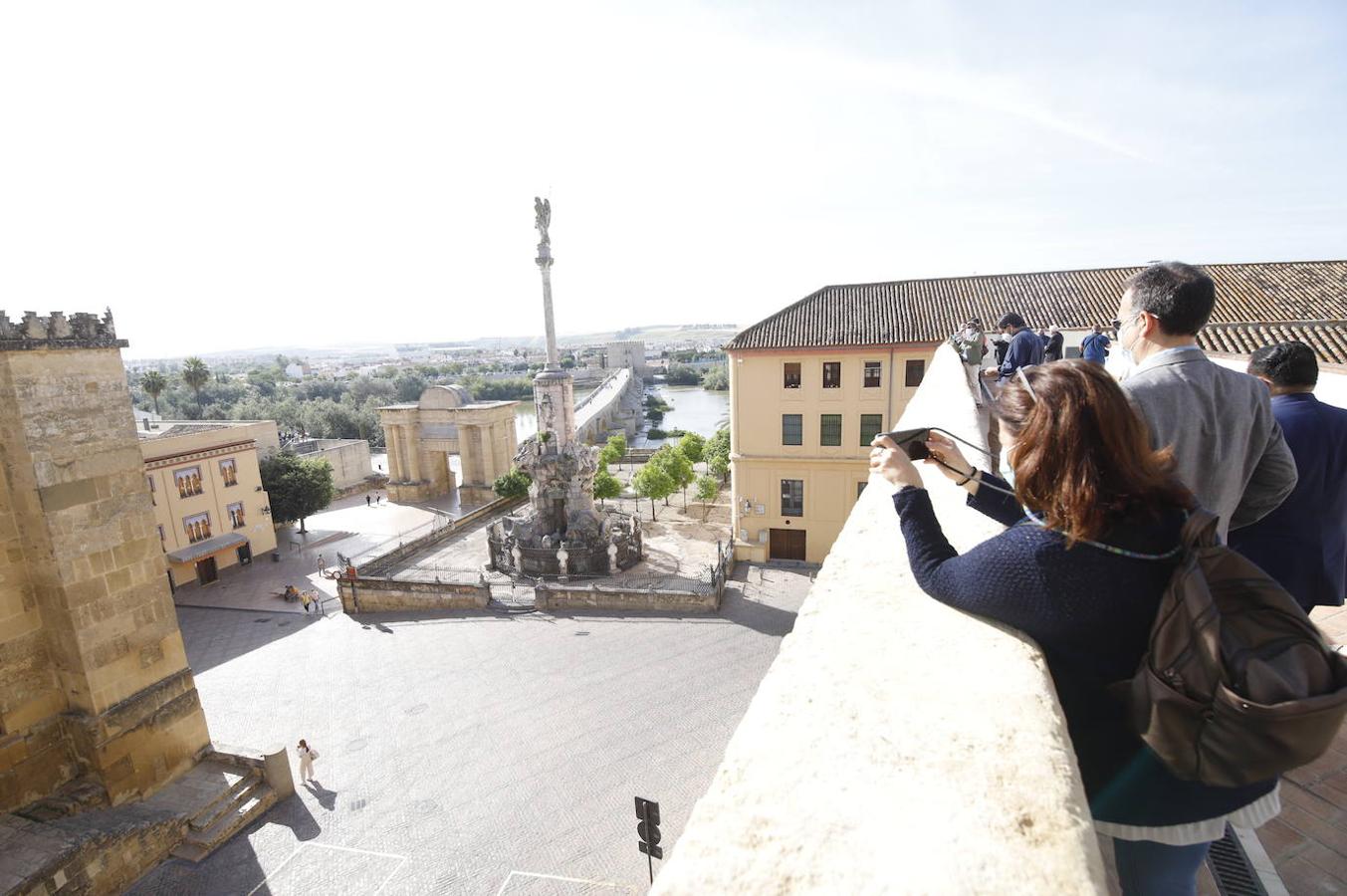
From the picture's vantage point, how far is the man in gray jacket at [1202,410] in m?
2.31

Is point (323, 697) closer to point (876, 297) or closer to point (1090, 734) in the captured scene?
point (1090, 734)

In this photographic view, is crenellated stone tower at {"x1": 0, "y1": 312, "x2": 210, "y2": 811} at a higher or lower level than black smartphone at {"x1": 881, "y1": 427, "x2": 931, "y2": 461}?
lower

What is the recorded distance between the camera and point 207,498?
76.9ft

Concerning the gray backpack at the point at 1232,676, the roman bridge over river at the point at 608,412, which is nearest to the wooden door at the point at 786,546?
the gray backpack at the point at 1232,676

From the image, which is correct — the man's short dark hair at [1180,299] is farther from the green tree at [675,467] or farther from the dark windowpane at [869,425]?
the green tree at [675,467]

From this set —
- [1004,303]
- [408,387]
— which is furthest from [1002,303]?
[408,387]

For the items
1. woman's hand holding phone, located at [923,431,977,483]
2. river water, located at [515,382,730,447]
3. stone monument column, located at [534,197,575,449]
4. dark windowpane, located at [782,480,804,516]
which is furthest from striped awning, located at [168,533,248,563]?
river water, located at [515,382,730,447]

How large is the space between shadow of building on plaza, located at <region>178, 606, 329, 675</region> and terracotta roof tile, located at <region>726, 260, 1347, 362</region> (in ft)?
49.6

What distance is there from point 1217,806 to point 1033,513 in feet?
3.16

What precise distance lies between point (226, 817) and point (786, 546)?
49.5 ft

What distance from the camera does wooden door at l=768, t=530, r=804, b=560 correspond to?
2002 centimetres

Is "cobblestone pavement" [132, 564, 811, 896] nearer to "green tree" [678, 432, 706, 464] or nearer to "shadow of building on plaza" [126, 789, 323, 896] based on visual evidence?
"shadow of building on plaza" [126, 789, 323, 896]

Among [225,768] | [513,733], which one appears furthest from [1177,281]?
[225,768]

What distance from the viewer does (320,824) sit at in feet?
30.5
